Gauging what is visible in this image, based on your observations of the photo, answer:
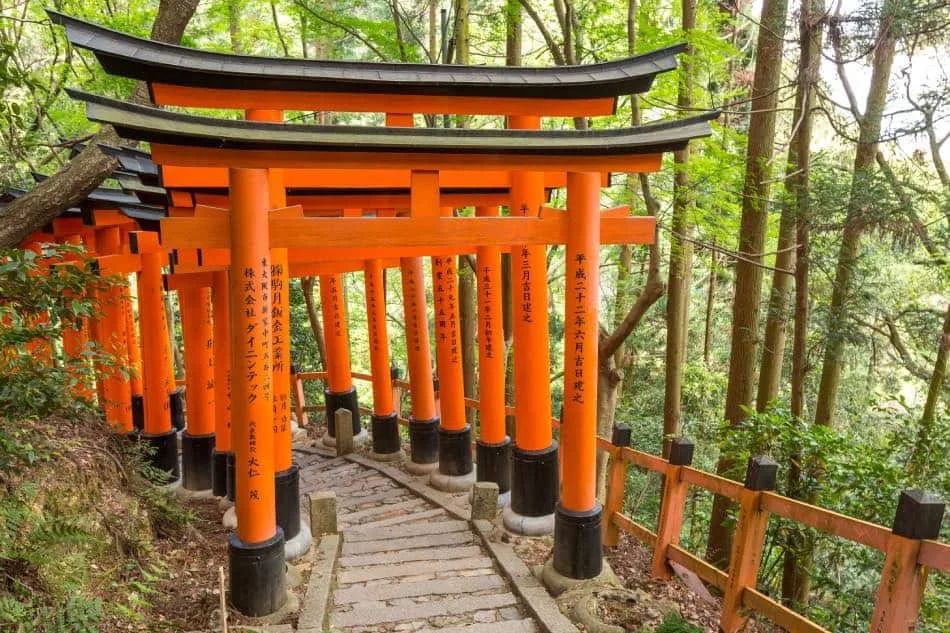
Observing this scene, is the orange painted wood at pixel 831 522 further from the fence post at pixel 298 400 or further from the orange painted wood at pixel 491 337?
the fence post at pixel 298 400

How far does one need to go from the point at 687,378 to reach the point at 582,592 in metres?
11.7

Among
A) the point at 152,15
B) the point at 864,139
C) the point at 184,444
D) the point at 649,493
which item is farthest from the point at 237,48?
the point at 649,493

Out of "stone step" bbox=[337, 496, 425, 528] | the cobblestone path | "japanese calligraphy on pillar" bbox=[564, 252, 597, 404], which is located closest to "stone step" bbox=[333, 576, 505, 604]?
the cobblestone path

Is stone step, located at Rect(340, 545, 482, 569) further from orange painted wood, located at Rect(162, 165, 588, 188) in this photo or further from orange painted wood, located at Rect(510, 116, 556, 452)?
orange painted wood, located at Rect(162, 165, 588, 188)

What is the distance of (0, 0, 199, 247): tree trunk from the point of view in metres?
5.85

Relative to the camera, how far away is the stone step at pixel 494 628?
5199 mm

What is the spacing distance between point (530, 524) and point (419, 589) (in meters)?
1.50

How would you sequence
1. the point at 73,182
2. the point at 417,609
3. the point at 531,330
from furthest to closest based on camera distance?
the point at 531,330, the point at 73,182, the point at 417,609

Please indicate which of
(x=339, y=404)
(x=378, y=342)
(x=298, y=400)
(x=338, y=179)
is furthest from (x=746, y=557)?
(x=298, y=400)

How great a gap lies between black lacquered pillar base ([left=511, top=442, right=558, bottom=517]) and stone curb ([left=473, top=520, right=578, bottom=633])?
1.62 ft

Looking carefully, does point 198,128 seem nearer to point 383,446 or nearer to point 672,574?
point 672,574

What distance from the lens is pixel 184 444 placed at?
922 centimetres

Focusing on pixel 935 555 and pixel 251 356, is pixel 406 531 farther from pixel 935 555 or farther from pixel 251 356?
pixel 935 555

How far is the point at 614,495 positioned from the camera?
652cm
